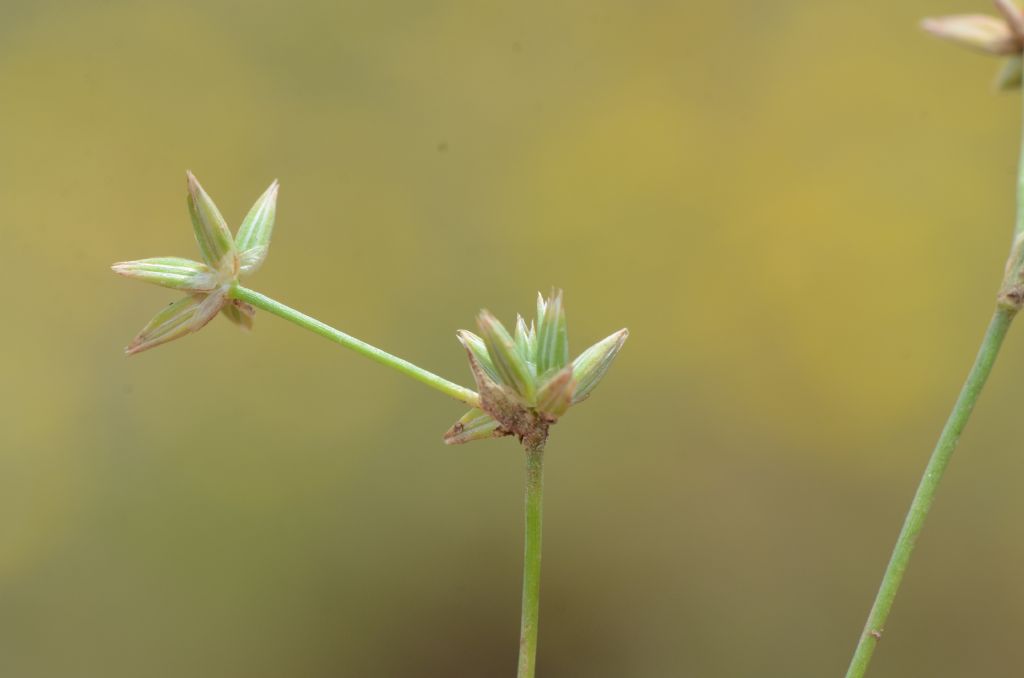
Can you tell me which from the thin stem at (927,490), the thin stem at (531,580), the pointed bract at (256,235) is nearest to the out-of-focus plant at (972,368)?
the thin stem at (927,490)

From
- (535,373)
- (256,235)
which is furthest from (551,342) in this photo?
(256,235)

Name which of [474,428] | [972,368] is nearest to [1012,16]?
[972,368]

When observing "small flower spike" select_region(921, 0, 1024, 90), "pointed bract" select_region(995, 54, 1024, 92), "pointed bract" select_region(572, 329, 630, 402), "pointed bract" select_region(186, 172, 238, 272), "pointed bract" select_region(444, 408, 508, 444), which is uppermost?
"small flower spike" select_region(921, 0, 1024, 90)

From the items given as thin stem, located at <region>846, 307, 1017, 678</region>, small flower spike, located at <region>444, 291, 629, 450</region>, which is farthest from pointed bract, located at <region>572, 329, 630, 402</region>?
thin stem, located at <region>846, 307, 1017, 678</region>

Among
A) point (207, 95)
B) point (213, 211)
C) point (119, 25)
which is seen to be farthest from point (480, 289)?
point (213, 211)

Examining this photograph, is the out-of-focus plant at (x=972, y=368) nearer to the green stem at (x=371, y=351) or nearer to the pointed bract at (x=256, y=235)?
the green stem at (x=371, y=351)

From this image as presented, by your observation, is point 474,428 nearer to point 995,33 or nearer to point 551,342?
point 551,342

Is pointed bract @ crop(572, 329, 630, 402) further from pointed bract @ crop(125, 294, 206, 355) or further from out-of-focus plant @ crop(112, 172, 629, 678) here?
pointed bract @ crop(125, 294, 206, 355)

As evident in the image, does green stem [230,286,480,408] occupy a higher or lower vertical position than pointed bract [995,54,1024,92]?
lower

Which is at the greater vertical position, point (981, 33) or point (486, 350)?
point (981, 33)
